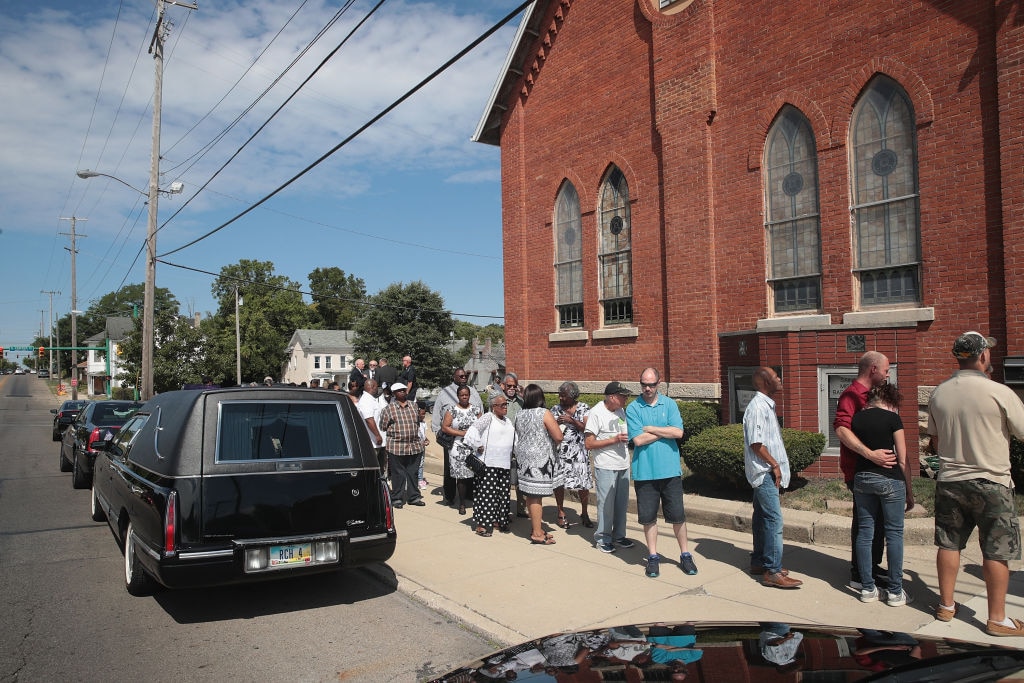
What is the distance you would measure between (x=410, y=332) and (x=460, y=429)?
43987 mm

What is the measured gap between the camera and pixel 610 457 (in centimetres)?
712

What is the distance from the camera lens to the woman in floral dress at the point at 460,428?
906 cm

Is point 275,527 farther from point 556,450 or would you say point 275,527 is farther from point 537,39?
point 537,39

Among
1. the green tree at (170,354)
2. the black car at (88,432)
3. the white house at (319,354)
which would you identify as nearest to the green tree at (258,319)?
the white house at (319,354)

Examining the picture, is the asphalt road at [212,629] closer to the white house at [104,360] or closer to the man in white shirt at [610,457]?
the man in white shirt at [610,457]

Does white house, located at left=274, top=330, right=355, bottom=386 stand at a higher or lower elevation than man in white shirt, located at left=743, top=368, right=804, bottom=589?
higher

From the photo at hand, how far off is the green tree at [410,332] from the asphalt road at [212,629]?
44.7 m

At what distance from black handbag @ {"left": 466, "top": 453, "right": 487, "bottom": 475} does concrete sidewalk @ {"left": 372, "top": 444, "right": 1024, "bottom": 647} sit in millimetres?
759

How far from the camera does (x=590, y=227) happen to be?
1540 cm

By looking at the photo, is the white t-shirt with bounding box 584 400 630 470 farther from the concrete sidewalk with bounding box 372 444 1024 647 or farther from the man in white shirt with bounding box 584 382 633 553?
the concrete sidewalk with bounding box 372 444 1024 647

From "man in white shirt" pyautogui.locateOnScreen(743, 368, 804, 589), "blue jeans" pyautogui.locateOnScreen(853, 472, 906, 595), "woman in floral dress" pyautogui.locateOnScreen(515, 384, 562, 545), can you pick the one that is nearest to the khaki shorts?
"blue jeans" pyautogui.locateOnScreen(853, 472, 906, 595)

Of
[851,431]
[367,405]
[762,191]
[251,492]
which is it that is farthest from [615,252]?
[251,492]

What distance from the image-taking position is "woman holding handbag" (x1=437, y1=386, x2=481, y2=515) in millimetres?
9062

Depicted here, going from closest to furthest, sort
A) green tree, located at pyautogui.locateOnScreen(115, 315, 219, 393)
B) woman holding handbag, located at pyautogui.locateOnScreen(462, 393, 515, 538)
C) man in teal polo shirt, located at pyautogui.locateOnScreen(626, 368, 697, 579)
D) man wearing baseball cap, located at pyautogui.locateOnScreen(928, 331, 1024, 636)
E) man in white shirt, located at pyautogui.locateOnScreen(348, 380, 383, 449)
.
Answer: man wearing baseball cap, located at pyautogui.locateOnScreen(928, 331, 1024, 636)
man in teal polo shirt, located at pyautogui.locateOnScreen(626, 368, 697, 579)
woman holding handbag, located at pyautogui.locateOnScreen(462, 393, 515, 538)
man in white shirt, located at pyautogui.locateOnScreen(348, 380, 383, 449)
green tree, located at pyautogui.locateOnScreen(115, 315, 219, 393)
